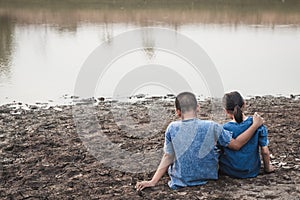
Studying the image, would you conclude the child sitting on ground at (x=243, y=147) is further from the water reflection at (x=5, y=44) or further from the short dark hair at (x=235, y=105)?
the water reflection at (x=5, y=44)

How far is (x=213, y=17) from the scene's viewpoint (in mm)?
22297

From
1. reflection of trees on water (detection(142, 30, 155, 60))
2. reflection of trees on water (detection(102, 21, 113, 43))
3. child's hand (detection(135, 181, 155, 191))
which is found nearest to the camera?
child's hand (detection(135, 181, 155, 191))

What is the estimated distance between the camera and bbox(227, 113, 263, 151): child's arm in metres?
3.41

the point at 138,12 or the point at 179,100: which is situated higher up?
the point at 138,12

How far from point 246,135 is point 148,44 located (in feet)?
38.7

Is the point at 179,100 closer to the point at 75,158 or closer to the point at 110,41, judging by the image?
the point at 75,158

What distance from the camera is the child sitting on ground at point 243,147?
3485 millimetres

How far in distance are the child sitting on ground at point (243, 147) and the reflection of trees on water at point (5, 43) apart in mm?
8632

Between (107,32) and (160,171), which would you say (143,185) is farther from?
(107,32)

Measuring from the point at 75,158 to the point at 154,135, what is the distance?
1.21 metres

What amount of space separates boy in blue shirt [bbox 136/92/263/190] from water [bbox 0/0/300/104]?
5695 millimetres

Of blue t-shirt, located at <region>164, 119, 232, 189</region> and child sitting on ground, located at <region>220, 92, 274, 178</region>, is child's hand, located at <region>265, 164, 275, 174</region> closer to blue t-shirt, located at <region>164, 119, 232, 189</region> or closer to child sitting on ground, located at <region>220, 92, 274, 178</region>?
child sitting on ground, located at <region>220, 92, 274, 178</region>

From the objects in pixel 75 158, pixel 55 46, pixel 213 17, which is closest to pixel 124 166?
pixel 75 158

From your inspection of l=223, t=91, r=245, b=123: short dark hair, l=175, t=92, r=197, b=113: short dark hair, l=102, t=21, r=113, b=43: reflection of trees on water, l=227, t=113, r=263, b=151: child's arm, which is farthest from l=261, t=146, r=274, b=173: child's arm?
l=102, t=21, r=113, b=43: reflection of trees on water
